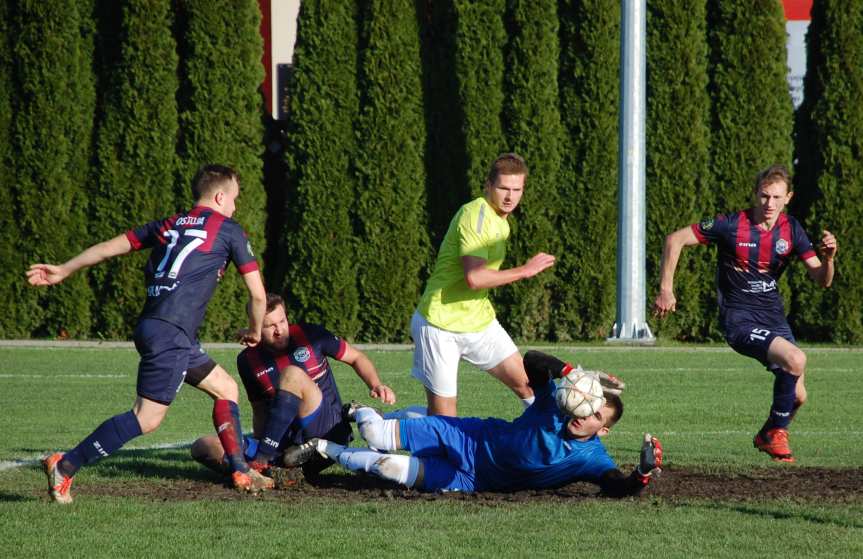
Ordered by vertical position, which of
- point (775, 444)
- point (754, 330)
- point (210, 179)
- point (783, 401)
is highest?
point (210, 179)

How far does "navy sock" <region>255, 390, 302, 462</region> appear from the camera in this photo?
7664 millimetres

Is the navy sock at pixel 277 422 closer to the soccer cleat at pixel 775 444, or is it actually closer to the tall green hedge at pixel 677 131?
the soccer cleat at pixel 775 444

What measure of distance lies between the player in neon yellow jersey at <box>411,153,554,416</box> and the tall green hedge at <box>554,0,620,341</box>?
11238 millimetres

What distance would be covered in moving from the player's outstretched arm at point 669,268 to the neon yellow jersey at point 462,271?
4.08ft

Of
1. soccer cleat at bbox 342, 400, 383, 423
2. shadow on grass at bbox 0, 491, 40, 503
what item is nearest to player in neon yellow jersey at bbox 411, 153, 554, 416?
soccer cleat at bbox 342, 400, 383, 423

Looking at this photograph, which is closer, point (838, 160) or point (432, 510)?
point (432, 510)

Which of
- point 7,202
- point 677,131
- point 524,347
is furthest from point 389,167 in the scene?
point 7,202

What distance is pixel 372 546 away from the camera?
5.71m

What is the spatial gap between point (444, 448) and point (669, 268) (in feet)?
7.85

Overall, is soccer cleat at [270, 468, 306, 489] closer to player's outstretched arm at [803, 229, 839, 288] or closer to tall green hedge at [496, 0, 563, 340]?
player's outstretched arm at [803, 229, 839, 288]

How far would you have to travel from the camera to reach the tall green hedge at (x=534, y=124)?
19047 mm

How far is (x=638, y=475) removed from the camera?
688cm

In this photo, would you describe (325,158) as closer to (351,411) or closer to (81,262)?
(351,411)

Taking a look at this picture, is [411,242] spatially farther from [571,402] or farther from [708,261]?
[571,402]
